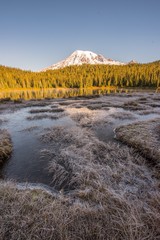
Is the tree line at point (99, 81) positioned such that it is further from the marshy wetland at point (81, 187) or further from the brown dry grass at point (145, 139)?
the marshy wetland at point (81, 187)

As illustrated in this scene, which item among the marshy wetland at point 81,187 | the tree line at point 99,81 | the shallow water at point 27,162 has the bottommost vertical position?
the shallow water at point 27,162

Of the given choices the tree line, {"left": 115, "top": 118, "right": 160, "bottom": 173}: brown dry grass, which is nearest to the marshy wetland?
{"left": 115, "top": 118, "right": 160, "bottom": 173}: brown dry grass

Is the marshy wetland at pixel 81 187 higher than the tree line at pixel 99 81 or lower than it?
lower

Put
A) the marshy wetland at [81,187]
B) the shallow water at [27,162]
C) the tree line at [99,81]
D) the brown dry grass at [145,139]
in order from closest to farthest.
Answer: the marshy wetland at [81,187], the shallow water at [27,162], the brown dry grass at [145,139], the tree line at [99,81]

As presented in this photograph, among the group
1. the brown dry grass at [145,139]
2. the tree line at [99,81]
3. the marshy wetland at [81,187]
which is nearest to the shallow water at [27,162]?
the marshy wetland at [81,187]

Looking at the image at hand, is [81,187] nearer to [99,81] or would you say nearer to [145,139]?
[145,139]

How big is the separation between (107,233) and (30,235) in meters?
2.26

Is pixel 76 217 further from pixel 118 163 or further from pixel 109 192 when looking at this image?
pixel 118 163

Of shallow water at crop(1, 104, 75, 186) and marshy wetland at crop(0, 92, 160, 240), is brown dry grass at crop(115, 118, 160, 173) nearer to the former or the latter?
marshy wetland at crop(0, 92, 160, 240)

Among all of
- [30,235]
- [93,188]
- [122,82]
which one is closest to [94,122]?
[93,188]

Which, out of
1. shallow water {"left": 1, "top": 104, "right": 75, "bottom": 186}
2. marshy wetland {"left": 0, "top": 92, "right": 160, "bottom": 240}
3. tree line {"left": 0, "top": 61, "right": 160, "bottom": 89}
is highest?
tree line {"left": 0, "top": 61, "right": 160, "bottom": 89}

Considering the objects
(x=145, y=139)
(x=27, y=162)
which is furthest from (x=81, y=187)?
(x=145, y=139)

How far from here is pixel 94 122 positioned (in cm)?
1892

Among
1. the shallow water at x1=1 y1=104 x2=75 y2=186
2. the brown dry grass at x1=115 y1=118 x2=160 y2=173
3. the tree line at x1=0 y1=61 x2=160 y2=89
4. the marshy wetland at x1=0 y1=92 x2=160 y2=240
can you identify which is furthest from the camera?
the tree line at x1=0 y1=61 x2=160 y2=89
